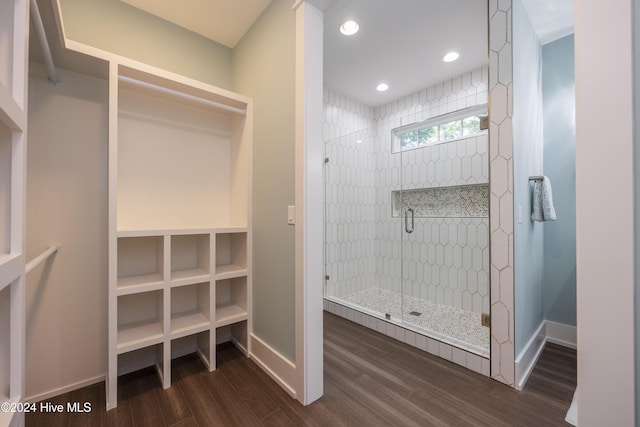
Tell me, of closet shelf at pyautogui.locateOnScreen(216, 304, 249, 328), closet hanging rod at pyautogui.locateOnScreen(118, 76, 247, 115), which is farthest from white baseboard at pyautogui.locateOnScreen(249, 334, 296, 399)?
closet hanging rod at pyautogui.locateOnScreen(118, 76, 247, 115)

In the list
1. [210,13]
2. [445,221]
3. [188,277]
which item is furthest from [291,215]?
[445,221]

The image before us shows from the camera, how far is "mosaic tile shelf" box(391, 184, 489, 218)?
2803mm

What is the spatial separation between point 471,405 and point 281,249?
1424mm

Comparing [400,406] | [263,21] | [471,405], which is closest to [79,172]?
[263,21]

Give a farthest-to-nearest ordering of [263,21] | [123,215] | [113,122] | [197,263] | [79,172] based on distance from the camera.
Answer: [197,263] → [263,21] → [123,215] → [79,172] → [113,122]

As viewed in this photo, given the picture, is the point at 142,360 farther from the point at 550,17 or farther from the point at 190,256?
the point at 550,17

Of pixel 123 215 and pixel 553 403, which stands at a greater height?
pixel 123 215

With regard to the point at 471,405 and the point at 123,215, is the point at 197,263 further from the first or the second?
the point at 471,405

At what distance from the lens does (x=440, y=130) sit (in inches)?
118

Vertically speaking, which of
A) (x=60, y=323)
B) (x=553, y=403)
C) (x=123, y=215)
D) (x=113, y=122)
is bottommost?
(x=553, y=403)

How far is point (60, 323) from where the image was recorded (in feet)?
4.95

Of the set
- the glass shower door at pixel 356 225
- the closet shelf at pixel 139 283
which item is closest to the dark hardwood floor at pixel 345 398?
the closet shelf at pixel 139 283

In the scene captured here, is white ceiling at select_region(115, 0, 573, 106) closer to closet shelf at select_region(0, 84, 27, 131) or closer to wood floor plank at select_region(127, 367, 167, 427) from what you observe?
closet shelf at select_region(0, 84, 27, 131)

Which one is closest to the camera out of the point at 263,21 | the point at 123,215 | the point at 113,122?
the point at 113,122
